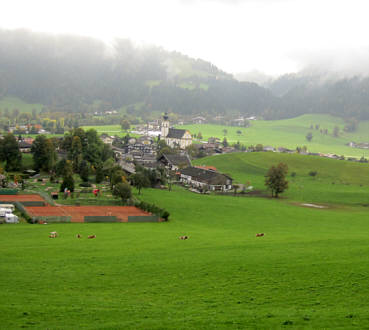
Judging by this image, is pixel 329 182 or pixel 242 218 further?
pixel 329 182

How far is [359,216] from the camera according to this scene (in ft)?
188

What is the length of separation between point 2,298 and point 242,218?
125ft

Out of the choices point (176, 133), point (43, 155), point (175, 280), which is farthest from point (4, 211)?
point (176, 133)

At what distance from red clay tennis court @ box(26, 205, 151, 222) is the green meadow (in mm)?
8330

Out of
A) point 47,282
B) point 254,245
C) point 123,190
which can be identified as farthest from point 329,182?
point 47,282

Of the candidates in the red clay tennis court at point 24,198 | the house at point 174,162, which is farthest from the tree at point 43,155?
the house at point 174,162

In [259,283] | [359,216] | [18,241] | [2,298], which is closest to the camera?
[2,298]

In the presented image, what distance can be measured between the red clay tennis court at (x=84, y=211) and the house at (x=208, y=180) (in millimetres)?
28831

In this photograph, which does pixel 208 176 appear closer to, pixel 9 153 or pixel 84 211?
pixel 84 211

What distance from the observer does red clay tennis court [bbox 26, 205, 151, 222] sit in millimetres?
51906

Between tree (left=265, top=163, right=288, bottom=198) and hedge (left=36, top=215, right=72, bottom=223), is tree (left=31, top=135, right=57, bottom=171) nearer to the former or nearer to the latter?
hedge (left=36, top=215, right=72, bottom=223)

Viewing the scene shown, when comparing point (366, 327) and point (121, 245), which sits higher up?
point (366, 327)

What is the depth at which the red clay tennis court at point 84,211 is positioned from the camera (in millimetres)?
51906

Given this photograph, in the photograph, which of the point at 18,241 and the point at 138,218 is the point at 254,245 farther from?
the point at 138,218
